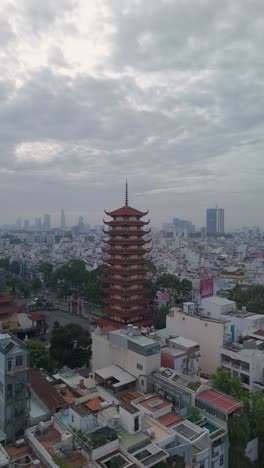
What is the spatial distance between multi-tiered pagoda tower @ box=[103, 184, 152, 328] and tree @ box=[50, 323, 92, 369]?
5240 mm

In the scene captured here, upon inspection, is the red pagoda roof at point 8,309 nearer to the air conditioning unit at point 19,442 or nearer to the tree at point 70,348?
the tree at point 70,348

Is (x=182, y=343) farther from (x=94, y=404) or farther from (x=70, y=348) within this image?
(x=70, y=348)

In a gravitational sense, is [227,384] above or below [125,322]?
below

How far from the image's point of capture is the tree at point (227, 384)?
70.4 feet

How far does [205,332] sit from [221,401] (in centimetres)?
885

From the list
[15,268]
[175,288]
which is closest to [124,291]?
[175,288]

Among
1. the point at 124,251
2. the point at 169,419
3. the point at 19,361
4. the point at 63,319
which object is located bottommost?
the point at 63,319

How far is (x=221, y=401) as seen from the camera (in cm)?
1977

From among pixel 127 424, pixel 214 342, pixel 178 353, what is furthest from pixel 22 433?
pixel 214 342

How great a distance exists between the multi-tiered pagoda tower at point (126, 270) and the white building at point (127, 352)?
9.41 m

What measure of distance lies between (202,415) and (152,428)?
342cm

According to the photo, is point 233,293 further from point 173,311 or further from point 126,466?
point 126,466

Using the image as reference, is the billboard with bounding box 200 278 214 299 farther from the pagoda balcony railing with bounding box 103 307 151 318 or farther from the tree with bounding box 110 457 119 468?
the tree with bounding box 110 457 119 468

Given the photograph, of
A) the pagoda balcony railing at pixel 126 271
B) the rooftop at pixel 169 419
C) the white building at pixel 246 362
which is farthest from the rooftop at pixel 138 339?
the pagoda balcony railing at pixel 126 271
